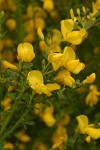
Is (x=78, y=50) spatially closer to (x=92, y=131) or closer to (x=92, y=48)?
(x=92, y=48)

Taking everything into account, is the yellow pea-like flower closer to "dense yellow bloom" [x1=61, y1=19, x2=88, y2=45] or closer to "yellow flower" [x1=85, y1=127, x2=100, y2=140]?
"yellow flower" [x1=85, y1=127, x2=100, y2=140]

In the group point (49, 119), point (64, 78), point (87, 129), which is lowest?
point (49, 119)

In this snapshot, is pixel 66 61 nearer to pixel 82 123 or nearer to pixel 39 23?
pixel 82 123

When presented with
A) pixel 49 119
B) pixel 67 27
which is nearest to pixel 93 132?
pixel 67 27

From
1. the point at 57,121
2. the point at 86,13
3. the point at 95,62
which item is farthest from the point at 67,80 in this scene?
the point at 57,121

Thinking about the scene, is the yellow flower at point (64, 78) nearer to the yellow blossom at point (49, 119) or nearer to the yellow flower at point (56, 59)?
the yellow flower at point (56, 59)

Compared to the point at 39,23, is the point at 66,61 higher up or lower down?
higher up
